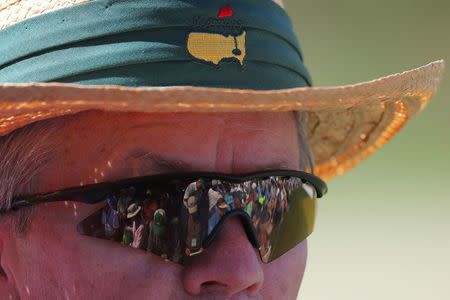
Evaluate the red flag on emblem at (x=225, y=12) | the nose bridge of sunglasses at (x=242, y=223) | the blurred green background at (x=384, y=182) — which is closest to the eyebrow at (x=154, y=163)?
the nose bridge of sunglasses at (x=242, y=223)

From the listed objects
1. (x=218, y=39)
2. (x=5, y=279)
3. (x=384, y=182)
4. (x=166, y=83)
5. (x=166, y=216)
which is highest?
(x=384, y=182)

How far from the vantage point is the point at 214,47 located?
1.58 meters

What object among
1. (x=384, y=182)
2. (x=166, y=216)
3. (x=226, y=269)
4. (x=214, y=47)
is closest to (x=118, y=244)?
(x=166, y=216)

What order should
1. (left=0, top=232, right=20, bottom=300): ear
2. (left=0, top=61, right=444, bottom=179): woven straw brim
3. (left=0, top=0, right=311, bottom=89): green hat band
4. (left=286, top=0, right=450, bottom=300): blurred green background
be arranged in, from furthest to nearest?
1. (left=286, top=0, right=450, bottom=300): blurred green background
2. (left=0, top=232, right=20, bottom=300): ear
3. (left=0, top=0, right=311, bottom=89): green hat band
4. (left=0, top=61, right=444, bottom=179): woven straw brim

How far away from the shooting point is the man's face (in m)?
1.54

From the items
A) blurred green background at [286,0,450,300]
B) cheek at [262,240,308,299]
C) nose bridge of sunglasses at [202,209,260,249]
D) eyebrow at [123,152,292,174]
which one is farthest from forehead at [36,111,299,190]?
blurred green background at [286,0,450,300]

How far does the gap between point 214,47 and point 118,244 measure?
1.43 ft

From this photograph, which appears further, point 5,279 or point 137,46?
point 5,279

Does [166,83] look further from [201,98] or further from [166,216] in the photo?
[166,216]

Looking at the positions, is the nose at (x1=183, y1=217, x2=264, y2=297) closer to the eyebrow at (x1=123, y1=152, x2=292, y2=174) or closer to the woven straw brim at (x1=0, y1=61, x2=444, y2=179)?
the eyebrow at (x1=123, y1=152, x2=292, y2=174)

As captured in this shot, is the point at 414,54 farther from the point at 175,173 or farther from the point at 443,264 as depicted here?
the point at 175,173

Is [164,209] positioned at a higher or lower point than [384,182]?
lower

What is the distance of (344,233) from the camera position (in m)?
4.46

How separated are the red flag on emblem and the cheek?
0.55 m
